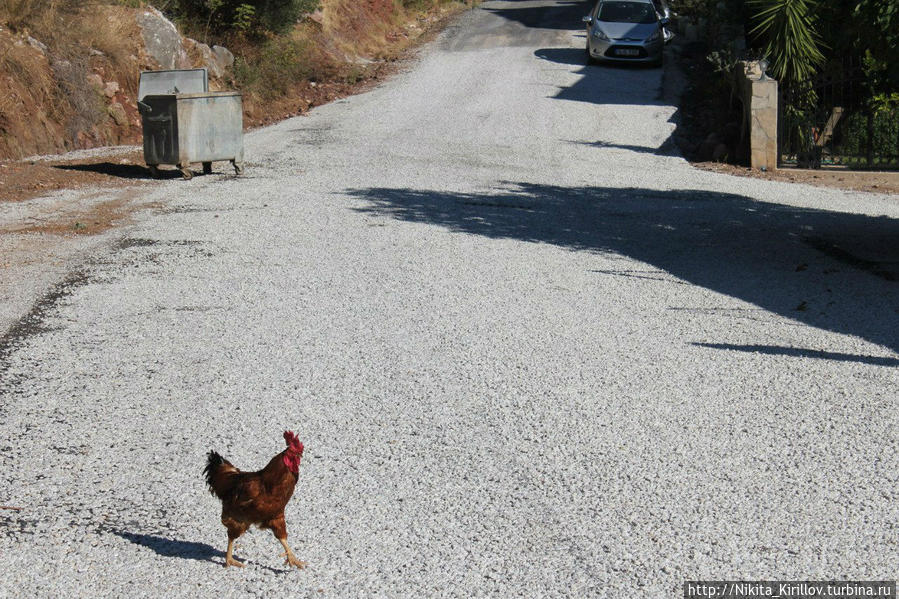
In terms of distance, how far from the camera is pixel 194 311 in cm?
873

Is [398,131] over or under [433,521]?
over

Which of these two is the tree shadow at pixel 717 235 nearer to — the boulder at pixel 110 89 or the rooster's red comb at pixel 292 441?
the rooster's red comb at pixel 292 441

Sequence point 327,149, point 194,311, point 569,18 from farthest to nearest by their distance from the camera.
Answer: point 569,18 < point 327,149 < point 194,311

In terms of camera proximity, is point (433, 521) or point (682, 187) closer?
point (433, 521)

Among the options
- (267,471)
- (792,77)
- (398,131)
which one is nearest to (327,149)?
(398,131)

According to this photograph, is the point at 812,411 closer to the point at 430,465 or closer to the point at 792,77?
the point at 430,465

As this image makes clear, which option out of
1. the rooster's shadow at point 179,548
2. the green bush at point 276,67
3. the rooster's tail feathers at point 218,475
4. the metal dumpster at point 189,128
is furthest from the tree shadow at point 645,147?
the rooster's tail feathers at point 218,475

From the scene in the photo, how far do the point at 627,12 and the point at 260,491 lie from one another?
88.1 feet

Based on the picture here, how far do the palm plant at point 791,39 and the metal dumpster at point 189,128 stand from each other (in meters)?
9.57

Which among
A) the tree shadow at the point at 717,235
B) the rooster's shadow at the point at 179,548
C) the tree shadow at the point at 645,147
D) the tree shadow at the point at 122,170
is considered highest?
the tree shadow at the point at 645,147

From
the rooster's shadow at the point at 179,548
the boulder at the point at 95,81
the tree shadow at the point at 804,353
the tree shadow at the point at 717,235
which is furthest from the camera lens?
the boulder at the point at 95,81

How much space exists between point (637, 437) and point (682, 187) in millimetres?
10695

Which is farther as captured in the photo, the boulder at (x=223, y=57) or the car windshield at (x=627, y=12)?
the car windshield at (x=627, y=12)

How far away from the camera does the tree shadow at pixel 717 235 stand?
9234 mm
